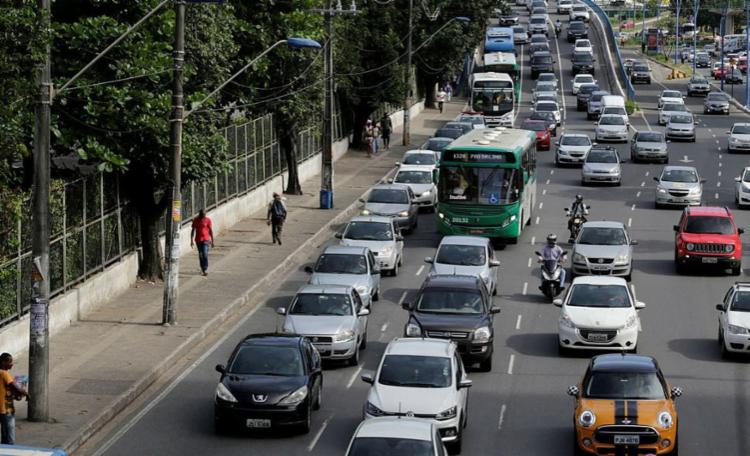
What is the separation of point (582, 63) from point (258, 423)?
100234 mm

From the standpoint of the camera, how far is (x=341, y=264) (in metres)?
36.6

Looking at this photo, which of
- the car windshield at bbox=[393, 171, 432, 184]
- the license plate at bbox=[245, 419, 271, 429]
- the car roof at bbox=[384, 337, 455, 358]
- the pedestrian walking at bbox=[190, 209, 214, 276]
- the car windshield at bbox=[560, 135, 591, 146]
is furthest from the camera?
the car windshield at bbox=[560, 135, 591, 146]

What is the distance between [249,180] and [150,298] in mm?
16840

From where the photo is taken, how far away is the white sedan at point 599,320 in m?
30.8

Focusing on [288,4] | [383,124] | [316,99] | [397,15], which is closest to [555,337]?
[288,4]

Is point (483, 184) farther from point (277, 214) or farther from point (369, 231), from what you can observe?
point (277, 214)

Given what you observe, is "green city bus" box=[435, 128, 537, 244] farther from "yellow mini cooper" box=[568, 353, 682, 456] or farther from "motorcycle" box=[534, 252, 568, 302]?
"yellow mini cooper" box=[568, 353, 682, 456]

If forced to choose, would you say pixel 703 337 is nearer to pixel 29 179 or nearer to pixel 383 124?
pixel 29 179

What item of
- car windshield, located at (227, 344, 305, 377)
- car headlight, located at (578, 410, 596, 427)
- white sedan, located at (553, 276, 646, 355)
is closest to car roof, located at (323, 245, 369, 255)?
white sedan, located at (553, 276, 646, 355)

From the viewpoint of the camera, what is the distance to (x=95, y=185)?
36.4m

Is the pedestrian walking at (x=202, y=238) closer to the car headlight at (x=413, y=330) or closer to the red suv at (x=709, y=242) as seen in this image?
the car headlight at (x=413, y=330)

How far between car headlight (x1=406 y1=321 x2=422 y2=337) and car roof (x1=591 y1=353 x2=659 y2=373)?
5.83 metres

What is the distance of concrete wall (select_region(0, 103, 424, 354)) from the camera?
30.0m

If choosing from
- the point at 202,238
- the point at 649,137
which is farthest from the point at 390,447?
the point at 649,137
